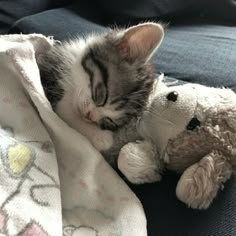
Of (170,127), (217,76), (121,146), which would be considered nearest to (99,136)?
(121,146)

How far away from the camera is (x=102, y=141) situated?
3.06ft

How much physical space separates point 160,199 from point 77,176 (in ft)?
0.57

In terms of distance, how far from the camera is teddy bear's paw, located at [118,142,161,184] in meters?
0.85

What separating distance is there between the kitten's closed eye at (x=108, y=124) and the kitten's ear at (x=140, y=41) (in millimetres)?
160

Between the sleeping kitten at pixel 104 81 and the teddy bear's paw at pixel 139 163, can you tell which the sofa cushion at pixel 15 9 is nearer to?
the sleeping kitten at pixel 104 81

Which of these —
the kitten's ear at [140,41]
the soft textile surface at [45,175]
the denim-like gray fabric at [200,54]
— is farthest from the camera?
the denim-like gray fabric at [200,54]

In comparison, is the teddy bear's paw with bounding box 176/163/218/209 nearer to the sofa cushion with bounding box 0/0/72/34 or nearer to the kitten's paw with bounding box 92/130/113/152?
the kitten's paw with bounding box 92/130/113/152

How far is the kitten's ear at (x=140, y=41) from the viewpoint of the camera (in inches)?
38.0

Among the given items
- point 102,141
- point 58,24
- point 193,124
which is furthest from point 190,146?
point 58,24

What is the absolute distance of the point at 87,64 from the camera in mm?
1059

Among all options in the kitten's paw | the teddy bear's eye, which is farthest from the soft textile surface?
the teddy bear's eye

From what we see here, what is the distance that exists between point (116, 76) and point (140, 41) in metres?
0.10

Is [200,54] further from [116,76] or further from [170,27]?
[116,76]

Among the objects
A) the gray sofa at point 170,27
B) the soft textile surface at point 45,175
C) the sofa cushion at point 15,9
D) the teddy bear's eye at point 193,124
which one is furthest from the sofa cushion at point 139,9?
the teddy bear's eye at point 193,124
